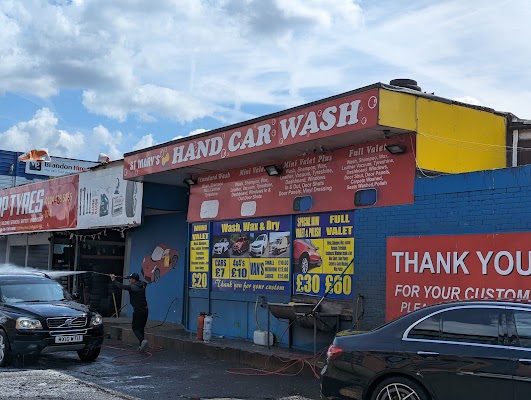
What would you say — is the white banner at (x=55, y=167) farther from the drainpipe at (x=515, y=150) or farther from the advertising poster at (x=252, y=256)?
the drainpipe at (x=515, y=150)

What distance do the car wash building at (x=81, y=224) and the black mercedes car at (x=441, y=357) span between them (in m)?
10.7

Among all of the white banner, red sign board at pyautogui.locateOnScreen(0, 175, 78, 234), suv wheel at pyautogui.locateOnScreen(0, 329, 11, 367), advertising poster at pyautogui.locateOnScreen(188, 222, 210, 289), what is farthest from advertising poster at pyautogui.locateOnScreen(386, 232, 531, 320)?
the white banner

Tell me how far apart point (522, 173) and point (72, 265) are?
16760 millimetres

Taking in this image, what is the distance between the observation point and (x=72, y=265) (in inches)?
885

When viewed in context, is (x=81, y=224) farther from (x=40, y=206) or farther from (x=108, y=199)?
(x=40, y=206)

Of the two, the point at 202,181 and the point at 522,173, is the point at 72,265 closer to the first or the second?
the point at 202,181

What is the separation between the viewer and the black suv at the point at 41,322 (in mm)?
11547

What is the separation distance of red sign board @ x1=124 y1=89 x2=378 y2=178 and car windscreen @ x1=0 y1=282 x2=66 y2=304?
391 centimetres

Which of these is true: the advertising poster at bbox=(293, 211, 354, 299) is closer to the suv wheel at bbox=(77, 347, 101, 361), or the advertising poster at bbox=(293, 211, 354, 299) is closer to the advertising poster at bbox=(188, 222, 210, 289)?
the advertising poster at bbox=(188, 222, 210, 289)

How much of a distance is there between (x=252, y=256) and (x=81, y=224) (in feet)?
24.6

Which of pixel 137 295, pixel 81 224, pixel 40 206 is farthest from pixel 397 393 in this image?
pixel 40 206

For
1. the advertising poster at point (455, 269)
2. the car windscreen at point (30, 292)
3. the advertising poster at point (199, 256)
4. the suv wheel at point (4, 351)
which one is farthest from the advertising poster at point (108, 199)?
the advertising poster at point (455, 269)

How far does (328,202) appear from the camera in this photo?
501 inches

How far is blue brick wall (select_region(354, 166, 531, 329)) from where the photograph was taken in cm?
958
